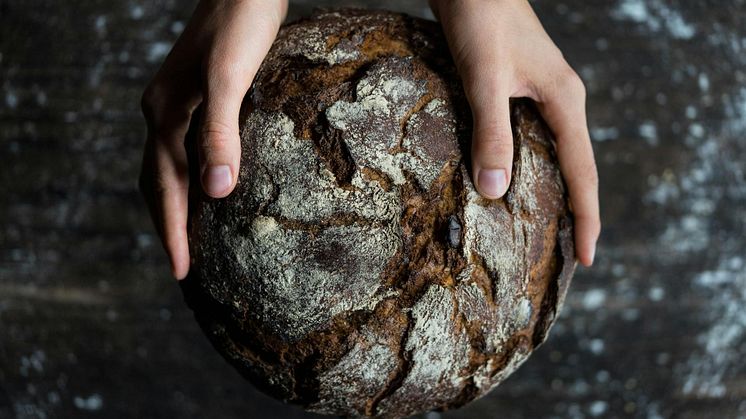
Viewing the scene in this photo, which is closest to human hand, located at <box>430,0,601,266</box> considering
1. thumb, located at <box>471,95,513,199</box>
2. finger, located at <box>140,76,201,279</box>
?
thumb, located at <box>471,95,513,199</box>

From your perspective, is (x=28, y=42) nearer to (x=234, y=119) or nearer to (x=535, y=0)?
(x=234, y=119)

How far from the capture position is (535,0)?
2227mm

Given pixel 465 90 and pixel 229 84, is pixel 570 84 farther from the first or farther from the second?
pixel 229 84

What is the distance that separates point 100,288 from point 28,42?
2.67 ft

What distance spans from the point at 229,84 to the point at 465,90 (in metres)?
0.40

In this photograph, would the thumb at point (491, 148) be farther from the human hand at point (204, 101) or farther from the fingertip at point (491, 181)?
the human hand at point (204, 101)

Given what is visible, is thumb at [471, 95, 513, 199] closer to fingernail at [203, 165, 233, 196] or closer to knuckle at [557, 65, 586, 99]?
knuckle at [557, 65, 586, 99]

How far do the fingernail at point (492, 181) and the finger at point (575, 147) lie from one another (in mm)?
252

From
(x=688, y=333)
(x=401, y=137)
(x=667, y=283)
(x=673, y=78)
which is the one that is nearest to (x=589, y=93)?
Result: (x=673, y=78)

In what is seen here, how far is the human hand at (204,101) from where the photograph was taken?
116 cm

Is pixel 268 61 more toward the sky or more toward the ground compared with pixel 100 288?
more toward the sky

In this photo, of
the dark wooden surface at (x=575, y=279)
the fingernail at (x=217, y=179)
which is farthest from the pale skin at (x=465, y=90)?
the dark wooden surface at (x=575, y=279)

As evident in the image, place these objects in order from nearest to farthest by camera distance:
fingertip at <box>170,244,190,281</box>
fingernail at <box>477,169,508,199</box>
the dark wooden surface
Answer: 1. fingernail at <box>477,169,508,199</box>
2. fingertip at <box>170,244,190,281</box>
3. the dark wooden surface

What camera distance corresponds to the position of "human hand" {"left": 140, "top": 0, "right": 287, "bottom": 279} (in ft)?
3.80
